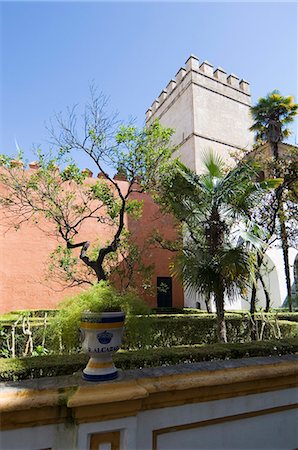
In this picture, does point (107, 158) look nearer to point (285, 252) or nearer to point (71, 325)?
point (71, 325)

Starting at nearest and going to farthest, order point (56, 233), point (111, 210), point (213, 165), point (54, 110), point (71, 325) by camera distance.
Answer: point (71, 325), point (213, 165), point (54, 110), point (111, 210), point (56, 233)

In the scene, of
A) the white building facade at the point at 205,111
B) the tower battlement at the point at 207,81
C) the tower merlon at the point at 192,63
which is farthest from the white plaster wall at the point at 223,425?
the tower merlon at the point at 192,63

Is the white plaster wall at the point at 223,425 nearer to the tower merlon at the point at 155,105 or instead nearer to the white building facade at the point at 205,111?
the white building facade at the point at 205,111

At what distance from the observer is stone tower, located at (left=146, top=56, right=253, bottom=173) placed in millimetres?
17125

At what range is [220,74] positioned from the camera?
19.0 meters

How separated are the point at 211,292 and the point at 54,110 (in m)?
6.32

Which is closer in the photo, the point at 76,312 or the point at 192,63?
the point at 76,312

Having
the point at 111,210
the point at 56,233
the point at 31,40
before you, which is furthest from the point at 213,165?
the point at 56,233

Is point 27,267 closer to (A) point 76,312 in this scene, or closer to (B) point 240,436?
(A) point 76,312

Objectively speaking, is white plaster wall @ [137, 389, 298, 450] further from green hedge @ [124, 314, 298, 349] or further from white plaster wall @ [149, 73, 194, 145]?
white plaster wall @ [149, 73, 194, 145]

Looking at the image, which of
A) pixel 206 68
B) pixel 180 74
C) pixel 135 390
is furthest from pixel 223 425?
pixel 180 74

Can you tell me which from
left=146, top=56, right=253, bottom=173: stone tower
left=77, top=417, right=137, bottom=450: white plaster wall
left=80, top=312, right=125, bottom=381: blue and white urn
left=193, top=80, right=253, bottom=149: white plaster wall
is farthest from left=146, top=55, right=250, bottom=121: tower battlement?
Answer: left=77, top=417, right=137, bottom=450: white plaster wall

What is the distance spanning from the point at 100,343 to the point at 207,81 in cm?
1948

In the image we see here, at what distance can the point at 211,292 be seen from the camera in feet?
19.2
